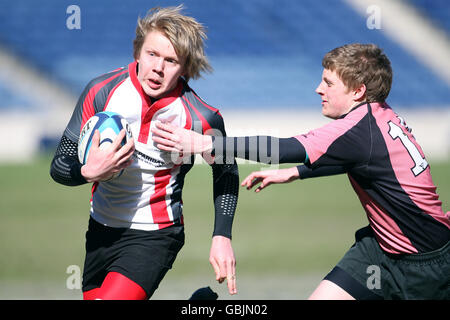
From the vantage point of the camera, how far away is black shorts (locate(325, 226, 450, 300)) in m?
3.02

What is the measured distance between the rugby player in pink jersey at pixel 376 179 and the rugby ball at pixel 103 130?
198 millimetres

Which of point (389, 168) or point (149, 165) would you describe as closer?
point (389, 168)

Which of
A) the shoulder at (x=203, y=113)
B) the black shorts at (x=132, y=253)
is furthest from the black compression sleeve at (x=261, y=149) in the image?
the black shorts at (x=132, y=253)

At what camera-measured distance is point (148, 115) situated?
10.9ft

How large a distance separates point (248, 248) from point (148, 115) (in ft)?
14.2

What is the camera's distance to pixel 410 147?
122 inches

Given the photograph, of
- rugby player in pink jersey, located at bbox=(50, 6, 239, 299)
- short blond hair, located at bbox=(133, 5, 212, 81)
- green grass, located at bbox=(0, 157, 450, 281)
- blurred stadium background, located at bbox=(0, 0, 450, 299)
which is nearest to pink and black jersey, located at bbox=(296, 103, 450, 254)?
rugby player in pink jersey, located at bbox=(50, 6, 239, 299)

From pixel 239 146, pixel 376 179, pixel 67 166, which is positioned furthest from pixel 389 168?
pixel 67 166

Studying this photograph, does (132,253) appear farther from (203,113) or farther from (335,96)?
(335,96)

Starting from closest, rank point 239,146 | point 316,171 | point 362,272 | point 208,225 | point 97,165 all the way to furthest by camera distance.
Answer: point 97,165, point 239,146, point 362,272, point 316,171, point 208,225

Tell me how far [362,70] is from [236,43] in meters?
17.2

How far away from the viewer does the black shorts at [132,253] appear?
10.3 feet

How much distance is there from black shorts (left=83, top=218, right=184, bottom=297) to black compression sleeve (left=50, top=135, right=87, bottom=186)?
0.46 metres

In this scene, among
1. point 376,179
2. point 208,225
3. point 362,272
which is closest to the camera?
point 376,179
